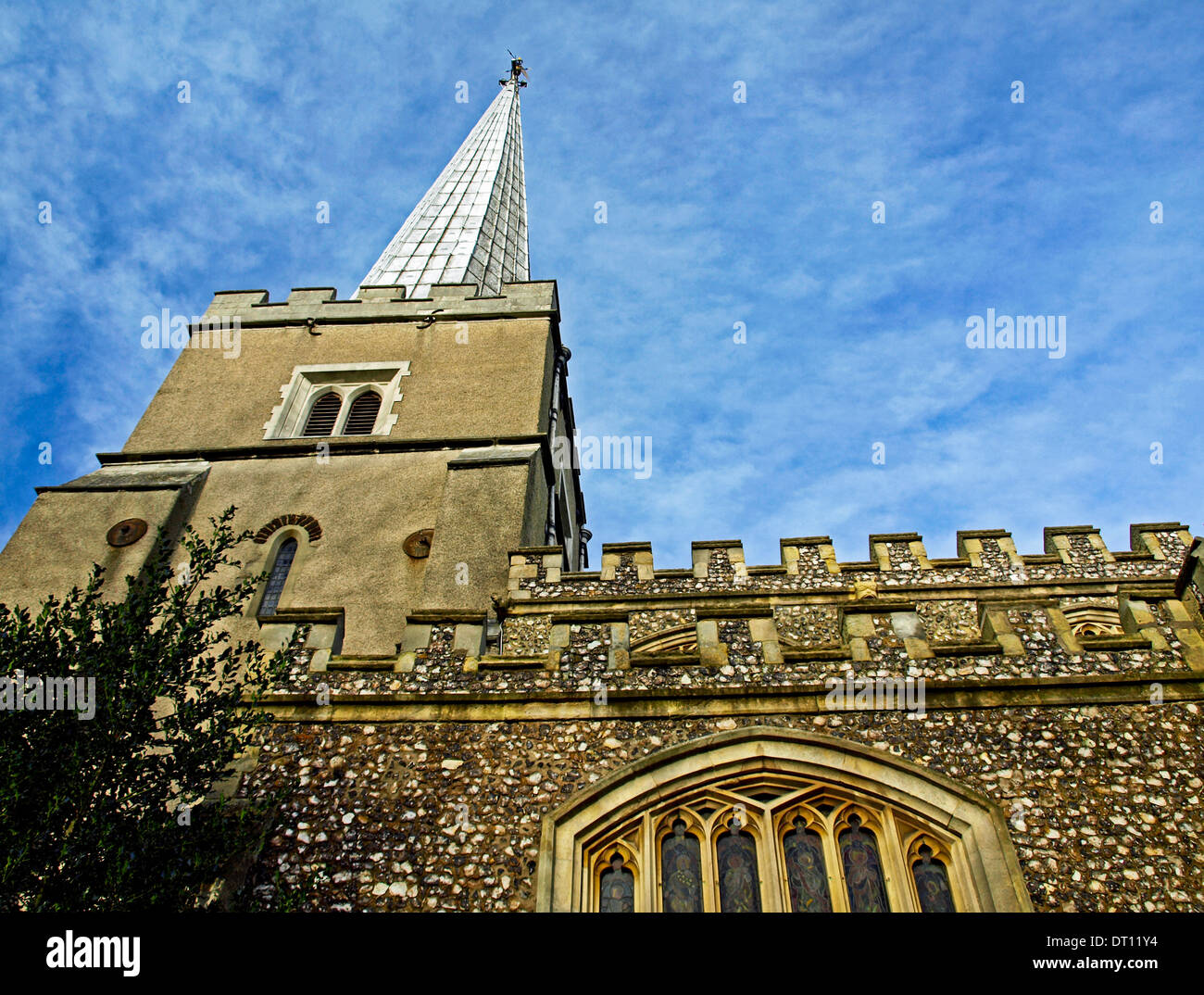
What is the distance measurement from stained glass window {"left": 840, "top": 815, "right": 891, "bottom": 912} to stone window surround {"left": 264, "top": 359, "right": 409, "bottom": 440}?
11.7 metres

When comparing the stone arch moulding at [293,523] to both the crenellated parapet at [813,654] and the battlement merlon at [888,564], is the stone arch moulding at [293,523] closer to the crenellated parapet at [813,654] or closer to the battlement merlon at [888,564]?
the battlement merlon at [888,564]

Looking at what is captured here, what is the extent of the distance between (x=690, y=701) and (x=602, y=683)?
685mm

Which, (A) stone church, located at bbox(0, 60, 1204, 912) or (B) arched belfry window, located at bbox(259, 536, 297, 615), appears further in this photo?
(B) arched belfry window, located at bbox(259, 536, 297, 615)

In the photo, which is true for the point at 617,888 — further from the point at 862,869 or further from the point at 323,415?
the point at 323,415

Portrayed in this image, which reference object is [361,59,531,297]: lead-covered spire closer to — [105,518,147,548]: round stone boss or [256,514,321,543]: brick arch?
[256,514,321,543]: brick arch

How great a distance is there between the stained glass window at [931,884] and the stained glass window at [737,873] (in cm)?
103

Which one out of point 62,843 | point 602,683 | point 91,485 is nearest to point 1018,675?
point 602,683

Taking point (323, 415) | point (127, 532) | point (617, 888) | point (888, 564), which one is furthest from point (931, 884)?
point (323, 415)

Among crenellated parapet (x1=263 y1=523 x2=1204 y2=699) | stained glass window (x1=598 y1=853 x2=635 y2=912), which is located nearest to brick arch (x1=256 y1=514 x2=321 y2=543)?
crenellated parapet (x1=263 y1=523 x2=1204 y2=699)

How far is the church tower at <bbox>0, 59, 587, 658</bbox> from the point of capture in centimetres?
1346

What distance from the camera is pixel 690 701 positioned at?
7.58 metres

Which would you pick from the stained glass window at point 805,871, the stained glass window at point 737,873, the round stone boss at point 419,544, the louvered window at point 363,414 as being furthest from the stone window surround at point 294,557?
the stained glass window at point 805,871

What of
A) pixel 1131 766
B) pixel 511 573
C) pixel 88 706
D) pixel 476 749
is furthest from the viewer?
pixel 511 573

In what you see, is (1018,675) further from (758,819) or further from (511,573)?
(511,573)
